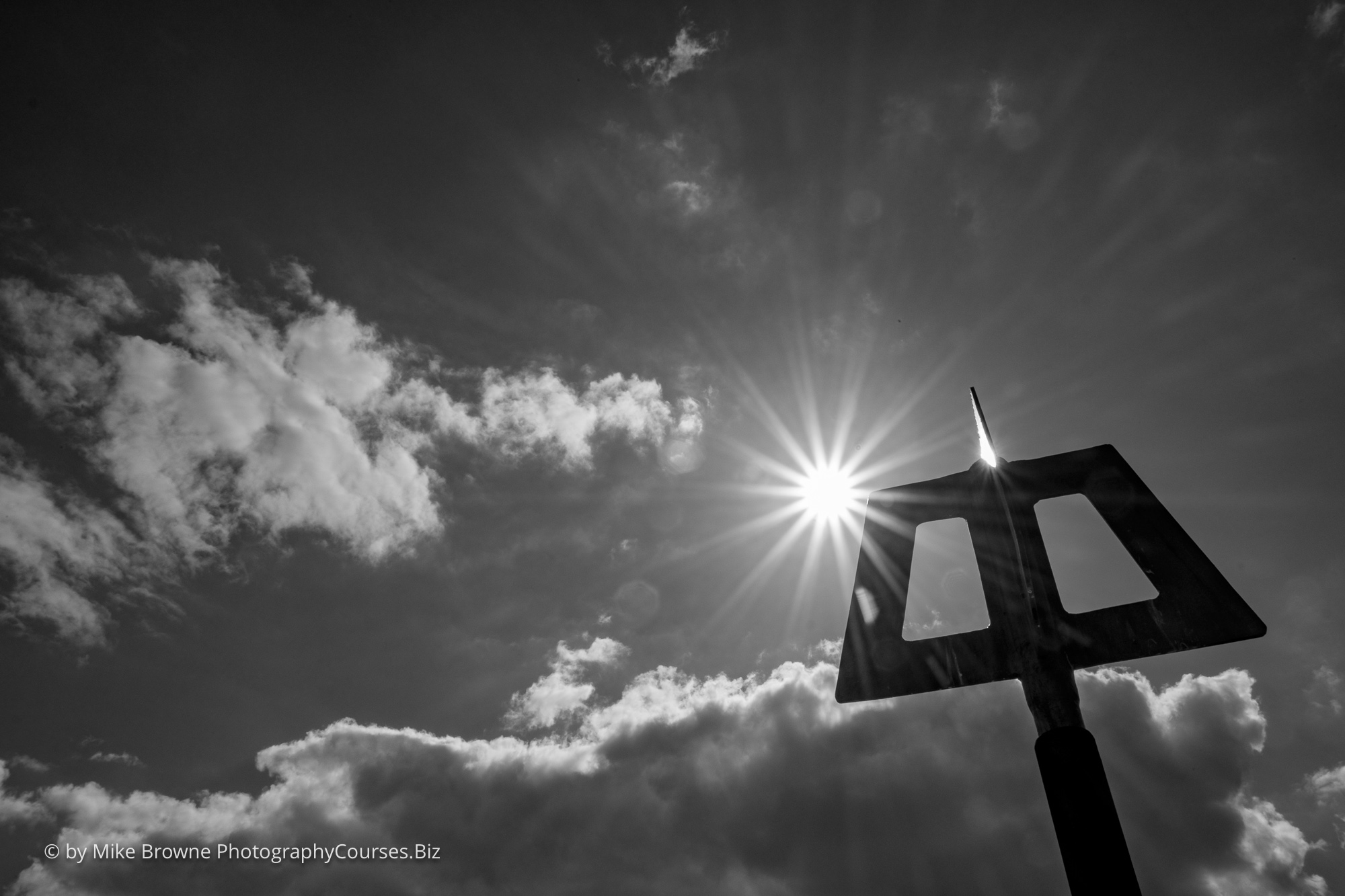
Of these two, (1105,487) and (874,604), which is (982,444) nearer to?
(1105,487)

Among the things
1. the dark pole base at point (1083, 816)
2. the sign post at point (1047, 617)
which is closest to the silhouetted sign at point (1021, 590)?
the sign post at point (1047, 617)

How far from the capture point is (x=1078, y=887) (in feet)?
9.01

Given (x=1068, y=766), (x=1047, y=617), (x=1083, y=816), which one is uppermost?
(x=1047, y=617)

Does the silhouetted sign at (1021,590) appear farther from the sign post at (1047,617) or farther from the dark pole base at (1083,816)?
the dark pole base at (1083,816)

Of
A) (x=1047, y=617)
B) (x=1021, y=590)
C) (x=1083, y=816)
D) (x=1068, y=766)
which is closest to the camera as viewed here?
(x=1083, y=816)

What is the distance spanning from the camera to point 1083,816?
284cm

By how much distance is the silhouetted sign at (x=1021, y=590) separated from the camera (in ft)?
10.9

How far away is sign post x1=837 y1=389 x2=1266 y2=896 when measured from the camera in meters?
2.93

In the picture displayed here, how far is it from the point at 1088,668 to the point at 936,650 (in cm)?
68

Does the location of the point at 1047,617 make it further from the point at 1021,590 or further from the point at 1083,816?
the point at 1083,816

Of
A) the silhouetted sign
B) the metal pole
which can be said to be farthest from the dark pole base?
the silhouetted sign

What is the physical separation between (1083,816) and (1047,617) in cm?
86

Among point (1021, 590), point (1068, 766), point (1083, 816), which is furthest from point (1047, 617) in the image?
point (1083, 816)

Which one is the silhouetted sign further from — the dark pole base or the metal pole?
the dark pole base
